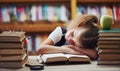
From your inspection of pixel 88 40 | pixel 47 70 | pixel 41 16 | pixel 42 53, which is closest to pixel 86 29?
pixel 88 40

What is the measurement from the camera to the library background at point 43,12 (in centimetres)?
373

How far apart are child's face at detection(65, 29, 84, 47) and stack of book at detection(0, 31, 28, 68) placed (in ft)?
1.56

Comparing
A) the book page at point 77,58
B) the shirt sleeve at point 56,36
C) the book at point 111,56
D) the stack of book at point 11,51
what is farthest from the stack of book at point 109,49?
the shirt sleeve at point 56,36

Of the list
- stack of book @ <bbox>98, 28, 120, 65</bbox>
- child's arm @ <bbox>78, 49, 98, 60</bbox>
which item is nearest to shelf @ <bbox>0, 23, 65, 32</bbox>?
child's arm @ <bbox>78, 49, 98, 60</bbox>

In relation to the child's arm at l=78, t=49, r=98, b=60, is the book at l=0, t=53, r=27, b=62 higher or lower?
higher

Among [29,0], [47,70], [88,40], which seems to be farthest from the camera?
[29,0]

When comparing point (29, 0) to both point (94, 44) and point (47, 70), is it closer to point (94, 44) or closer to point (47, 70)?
point (94, 44)

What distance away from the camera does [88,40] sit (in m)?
2.14

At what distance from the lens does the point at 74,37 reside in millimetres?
2195

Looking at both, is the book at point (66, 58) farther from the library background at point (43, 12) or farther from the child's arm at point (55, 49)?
the library background at point (43, 12)

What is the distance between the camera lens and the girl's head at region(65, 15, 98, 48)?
2.13 metres

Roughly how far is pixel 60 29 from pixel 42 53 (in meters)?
0.44

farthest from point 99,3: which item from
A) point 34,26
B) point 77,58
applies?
point 77,58

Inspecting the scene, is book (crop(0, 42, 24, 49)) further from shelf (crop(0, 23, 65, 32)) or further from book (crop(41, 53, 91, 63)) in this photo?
shelf (crop(0, 23, 65, 32))
